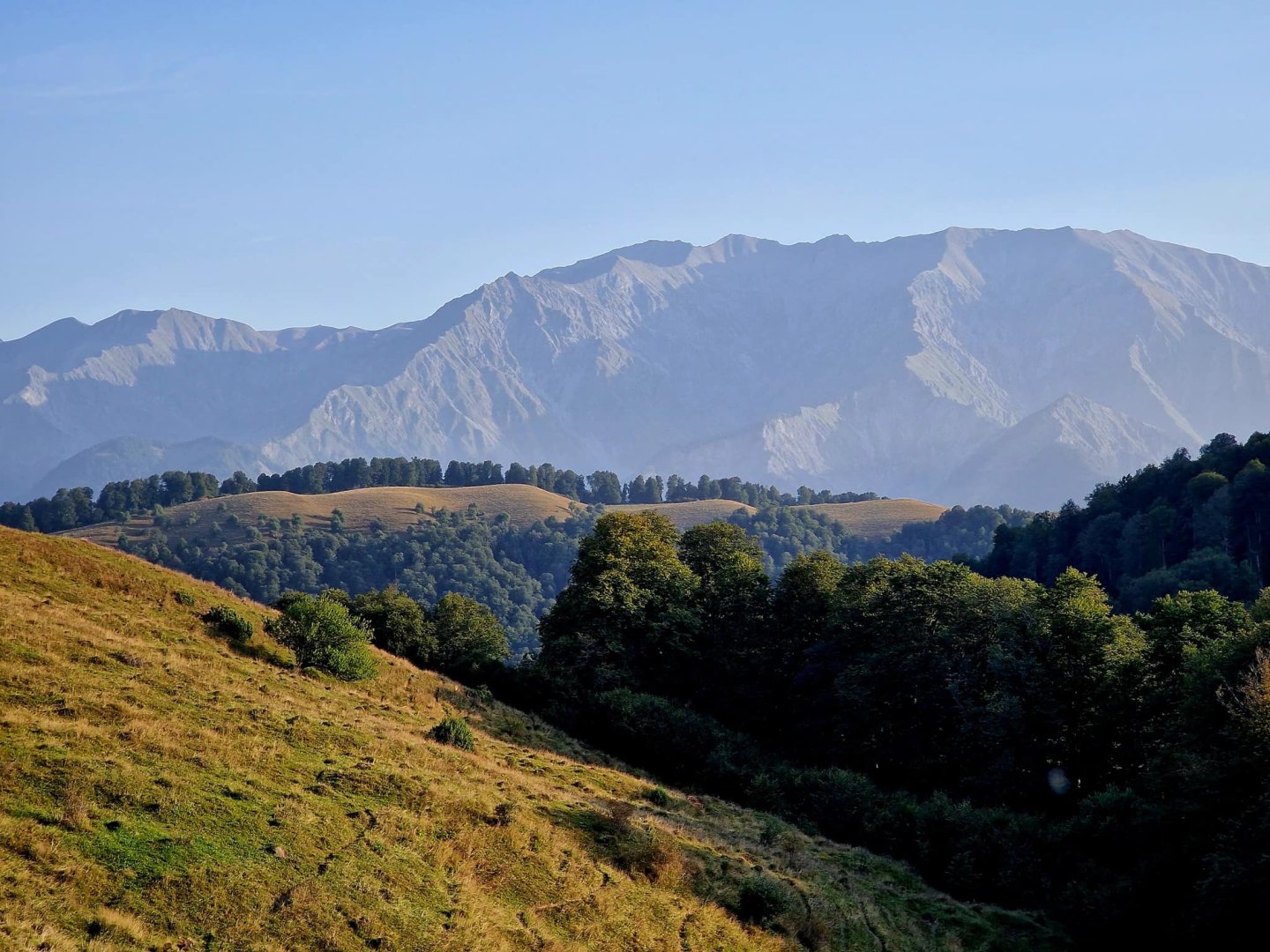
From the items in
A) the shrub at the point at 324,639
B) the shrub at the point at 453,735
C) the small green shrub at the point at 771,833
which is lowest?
the small green shrub at the point at 771,833

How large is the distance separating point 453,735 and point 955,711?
111 ft

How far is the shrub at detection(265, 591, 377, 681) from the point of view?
163ft

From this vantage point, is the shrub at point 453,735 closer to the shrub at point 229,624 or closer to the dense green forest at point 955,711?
the shrub at point 229,624

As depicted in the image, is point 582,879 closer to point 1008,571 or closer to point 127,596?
point 127,596

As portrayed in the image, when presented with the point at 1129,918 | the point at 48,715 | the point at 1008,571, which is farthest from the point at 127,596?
the point at 1008,571

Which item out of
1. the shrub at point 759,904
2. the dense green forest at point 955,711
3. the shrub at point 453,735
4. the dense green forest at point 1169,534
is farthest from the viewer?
the dense green forest at point 1169,534

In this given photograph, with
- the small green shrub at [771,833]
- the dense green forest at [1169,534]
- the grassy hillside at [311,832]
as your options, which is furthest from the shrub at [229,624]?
the dense green forest at [1169,534]

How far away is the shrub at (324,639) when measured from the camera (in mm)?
49688

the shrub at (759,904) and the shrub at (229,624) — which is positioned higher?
the shrub at (229,624)

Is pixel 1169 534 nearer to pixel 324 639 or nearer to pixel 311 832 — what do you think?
pixel 324 639

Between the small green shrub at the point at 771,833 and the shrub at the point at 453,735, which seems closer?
the shrub at the point at 453,735

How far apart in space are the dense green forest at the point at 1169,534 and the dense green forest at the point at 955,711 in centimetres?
4196

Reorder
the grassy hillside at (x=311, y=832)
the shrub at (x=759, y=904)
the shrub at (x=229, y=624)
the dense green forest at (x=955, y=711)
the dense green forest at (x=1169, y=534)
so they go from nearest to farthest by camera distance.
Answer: the grassy hillside at (x=311, y=832) < the shrub at (x=759, y=904) < the dense green forest at (x=955, y=711) < the shrub at (x=229, y=624) < the dense green forest at (x=1169, y=534)

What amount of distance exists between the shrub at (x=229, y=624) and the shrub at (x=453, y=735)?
11.0m
